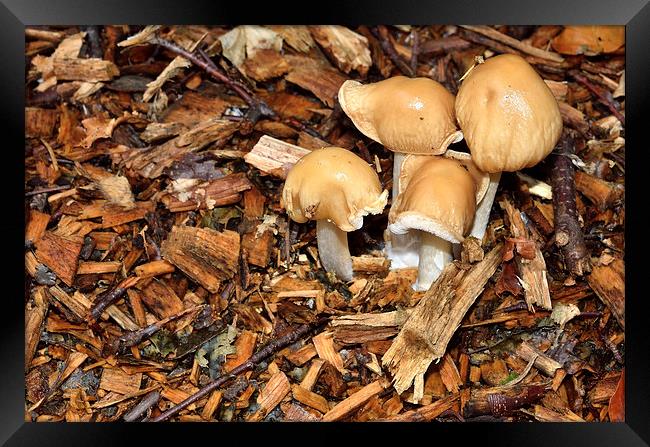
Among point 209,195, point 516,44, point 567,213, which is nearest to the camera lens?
point 567,213

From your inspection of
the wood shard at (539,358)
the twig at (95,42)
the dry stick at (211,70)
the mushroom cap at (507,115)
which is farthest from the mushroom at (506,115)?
the twig at (95,42)

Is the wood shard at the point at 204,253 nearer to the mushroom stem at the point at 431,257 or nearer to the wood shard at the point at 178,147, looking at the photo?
the wood shard at the point at 178,147

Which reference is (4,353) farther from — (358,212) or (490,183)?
(490,183)

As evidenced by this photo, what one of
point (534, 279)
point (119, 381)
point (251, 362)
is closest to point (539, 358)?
point (534, 279)

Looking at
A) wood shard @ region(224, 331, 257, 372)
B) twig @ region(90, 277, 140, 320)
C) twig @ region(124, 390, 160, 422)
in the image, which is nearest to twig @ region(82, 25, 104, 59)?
twig @ region(90, 277, 140, 320)

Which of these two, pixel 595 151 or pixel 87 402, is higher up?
pixel 595 151

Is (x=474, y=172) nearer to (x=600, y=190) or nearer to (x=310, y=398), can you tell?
(x=600, y=190)
